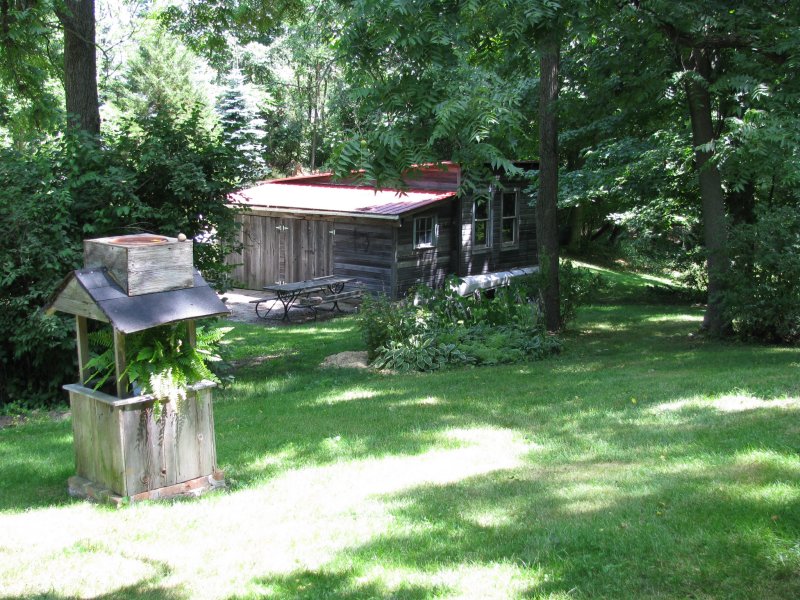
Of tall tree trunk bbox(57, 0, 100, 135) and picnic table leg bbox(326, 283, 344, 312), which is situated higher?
tall tree trunk bbox(57, 0, 100, 135)

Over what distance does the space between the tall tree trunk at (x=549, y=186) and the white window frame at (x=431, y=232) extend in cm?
642

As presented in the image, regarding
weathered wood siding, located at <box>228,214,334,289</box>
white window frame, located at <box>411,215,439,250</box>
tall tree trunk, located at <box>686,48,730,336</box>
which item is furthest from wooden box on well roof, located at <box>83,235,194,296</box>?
weathered wood siding, located at <box>228,214,334,289</box>

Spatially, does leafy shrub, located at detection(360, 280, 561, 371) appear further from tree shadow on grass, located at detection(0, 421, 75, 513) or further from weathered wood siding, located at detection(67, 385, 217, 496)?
weathered wood siding, located at detection(67, 385, 217, 496)

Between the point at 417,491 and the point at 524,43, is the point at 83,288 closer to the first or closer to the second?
the point at 417,491

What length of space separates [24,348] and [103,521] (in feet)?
17.9

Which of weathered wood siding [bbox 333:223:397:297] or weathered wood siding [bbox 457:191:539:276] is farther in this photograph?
weathered wood siding [bbox 457:191:539:276]

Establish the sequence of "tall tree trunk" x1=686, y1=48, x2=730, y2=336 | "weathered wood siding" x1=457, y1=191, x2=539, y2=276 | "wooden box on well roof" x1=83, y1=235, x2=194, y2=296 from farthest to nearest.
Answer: "weathered wood siding" x1=457, y1=191, x2=539, y2=276 → "tall tree trunk" x1=686, y1=48, x2=730, y2=336 → "wooden box on well roof" x1=83, y1=235, x2=194, y2=296

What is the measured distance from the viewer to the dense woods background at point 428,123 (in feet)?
26.4

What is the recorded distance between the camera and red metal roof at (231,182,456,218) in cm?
2195

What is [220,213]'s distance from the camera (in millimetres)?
11609

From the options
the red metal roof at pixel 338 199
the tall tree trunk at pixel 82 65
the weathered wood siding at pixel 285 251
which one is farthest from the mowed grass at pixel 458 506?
the weathered wood siding at pixel 285 251

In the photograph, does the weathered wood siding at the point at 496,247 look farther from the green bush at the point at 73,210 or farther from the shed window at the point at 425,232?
the green bush at the point at 73,210

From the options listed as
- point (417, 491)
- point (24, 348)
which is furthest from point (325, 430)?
point (24, 348)

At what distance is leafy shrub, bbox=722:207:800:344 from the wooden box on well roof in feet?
34.6
